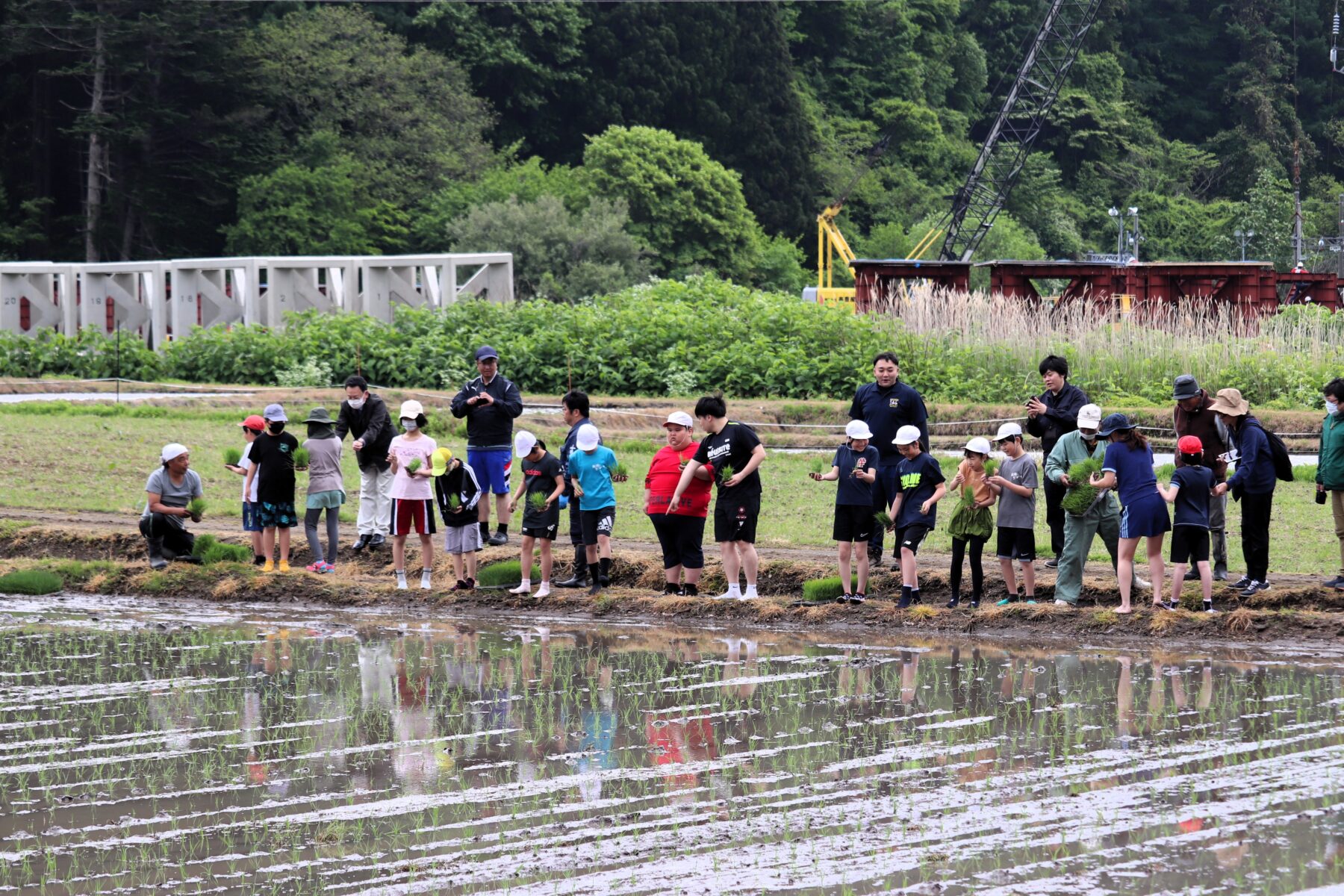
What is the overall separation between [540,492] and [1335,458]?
6.57 metres

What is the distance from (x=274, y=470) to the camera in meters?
15.9

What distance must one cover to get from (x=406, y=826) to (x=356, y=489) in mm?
13311

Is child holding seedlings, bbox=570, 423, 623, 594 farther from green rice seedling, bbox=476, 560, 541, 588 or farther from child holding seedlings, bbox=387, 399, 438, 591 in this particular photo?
child holding seedlings, bbox=387, 399, 438, 591

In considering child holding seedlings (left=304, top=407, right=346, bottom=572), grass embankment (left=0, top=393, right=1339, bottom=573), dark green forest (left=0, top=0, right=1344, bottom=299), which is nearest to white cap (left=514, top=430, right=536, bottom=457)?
child holding seedlings (left=304, top=407, right=346, bottom=572)

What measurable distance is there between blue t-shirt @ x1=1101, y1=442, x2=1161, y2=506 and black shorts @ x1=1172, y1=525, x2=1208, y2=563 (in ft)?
1.09

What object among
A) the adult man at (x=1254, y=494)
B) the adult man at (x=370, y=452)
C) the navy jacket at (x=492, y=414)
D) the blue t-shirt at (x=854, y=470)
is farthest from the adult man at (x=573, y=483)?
the adult man at (x=1254, y=494)

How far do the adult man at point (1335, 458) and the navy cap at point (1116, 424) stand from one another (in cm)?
163

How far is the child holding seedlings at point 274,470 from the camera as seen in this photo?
52.1 feet

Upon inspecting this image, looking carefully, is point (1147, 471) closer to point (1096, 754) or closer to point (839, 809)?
point (1096, 754)

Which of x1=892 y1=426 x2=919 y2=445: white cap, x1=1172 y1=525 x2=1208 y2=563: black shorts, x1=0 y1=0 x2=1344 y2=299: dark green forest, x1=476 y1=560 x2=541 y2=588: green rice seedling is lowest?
x1=476 y1=560 x2=541 y2=588: green rice seedling

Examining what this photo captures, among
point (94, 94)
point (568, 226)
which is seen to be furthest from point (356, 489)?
point (94, 94)

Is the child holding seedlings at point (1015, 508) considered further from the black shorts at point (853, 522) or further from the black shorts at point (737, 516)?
the black shorts at point (737, 516)

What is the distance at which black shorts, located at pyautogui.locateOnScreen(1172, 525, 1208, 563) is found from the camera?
12.8 meters

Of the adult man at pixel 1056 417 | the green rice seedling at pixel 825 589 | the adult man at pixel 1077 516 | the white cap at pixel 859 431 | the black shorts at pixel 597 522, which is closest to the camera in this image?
the adult man at pixel 1077 516
